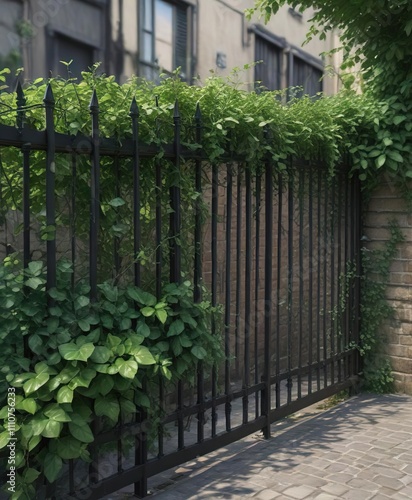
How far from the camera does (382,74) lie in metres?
6.09

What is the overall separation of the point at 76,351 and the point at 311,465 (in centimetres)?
202

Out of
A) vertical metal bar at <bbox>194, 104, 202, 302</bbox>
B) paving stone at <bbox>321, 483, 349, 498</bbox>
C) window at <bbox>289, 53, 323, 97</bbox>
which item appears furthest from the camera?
window at <bbox>289, 53, 323, 97</bbox>

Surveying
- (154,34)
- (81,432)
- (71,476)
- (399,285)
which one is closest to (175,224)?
(81,432)

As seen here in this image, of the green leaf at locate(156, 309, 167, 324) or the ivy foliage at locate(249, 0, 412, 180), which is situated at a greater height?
the ivy foliage at locate(249, 0, 412, 180)

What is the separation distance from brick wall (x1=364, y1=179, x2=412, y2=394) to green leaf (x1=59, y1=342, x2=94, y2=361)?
3.93m

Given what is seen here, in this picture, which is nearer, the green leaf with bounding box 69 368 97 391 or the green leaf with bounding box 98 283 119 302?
the green leaf with bounding box 69 368 97 391

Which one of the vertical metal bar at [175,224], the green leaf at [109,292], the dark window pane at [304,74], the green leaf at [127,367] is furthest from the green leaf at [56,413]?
the dark window pane at [304,74]

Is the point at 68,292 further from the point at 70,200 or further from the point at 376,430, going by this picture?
the point at 376,430

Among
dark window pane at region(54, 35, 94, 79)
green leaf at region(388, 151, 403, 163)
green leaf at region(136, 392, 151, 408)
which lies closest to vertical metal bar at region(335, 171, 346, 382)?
green leaf at region(388, 151, 403, 163)

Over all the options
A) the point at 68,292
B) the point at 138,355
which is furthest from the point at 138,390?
the point at 68,292

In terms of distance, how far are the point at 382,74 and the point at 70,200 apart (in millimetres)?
3849

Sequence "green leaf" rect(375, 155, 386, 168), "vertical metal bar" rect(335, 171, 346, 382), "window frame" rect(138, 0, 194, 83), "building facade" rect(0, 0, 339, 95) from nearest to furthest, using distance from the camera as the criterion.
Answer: "green leaf" rect(375, 155, 386, 168), "vertical metal bar" rect(335, 171, 346, 382), "building facade" rect(0, 0, 339, 95), "window frame" rect(138, 0, 194, 83)

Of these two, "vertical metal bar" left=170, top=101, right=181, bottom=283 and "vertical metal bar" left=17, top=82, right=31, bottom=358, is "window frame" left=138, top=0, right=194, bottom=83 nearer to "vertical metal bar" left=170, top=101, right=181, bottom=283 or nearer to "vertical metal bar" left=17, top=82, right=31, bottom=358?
"vertical metal bar" left=170, top=101, right=181, bottom=283

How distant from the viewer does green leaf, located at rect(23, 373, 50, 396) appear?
2.90 m
